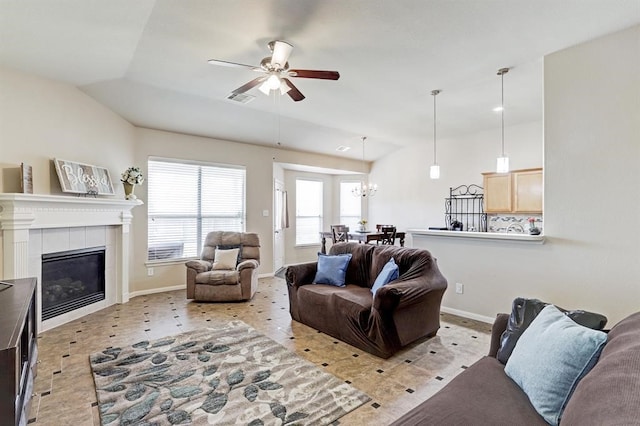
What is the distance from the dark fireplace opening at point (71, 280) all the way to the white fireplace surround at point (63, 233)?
0.23ft

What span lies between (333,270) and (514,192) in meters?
3.92

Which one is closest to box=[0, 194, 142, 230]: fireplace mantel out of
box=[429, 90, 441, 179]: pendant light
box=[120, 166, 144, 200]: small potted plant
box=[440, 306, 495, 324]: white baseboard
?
box=[120, 166, 144, 200]: small potted plant

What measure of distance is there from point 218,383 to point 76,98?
153 inches

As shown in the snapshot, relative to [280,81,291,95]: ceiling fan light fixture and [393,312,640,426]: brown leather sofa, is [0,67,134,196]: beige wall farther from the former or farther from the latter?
[393,312,640,426]: brown leather sofa

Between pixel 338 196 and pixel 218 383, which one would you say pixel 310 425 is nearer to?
pixel 218 383

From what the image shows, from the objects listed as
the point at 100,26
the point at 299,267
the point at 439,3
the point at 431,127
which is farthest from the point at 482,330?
the point at 100,26

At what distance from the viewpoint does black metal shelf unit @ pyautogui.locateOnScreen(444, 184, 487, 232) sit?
248 inches

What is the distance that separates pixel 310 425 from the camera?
197cm

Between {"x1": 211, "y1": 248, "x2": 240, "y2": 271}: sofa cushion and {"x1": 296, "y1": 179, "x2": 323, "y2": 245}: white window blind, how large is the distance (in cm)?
291

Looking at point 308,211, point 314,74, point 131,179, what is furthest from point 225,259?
point 308,211

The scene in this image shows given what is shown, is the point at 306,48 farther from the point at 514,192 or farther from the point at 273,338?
the point at 514,192

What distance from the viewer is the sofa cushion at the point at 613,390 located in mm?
845

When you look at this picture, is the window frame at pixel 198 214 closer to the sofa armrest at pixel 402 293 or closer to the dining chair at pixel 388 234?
the dining chair at pixel 388 234

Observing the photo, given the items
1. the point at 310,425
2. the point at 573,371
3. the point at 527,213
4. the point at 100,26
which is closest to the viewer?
the point at 573,371
